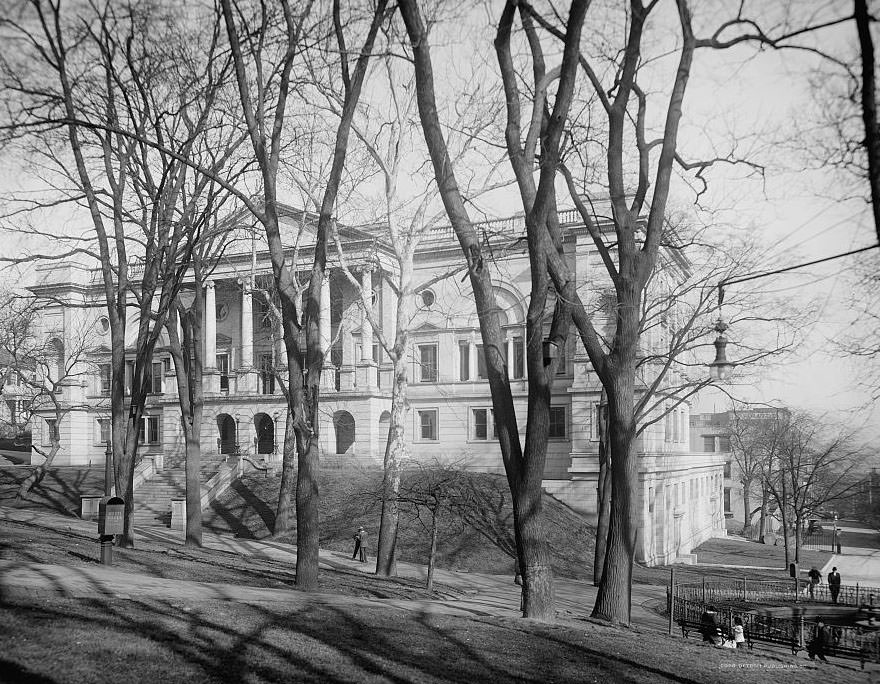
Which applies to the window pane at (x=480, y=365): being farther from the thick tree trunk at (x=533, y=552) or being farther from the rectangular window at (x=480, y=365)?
the thick tree trunk at (x=533, y=552)

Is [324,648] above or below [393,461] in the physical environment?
below

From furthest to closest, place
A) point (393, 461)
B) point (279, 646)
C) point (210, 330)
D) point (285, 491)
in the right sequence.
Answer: point (210, 330)
point (285, 491)
point (393, 461)
point (279, 646)

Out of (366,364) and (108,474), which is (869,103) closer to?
(108,474)

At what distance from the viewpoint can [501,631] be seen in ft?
38.8

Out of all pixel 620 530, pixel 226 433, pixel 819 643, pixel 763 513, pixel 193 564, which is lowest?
pixel 763 513

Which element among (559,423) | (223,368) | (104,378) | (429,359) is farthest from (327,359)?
(104,378)

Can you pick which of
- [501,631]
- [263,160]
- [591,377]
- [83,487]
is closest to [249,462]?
[83,487]

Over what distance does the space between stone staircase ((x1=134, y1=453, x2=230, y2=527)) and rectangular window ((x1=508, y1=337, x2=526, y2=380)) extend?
17.2 meters

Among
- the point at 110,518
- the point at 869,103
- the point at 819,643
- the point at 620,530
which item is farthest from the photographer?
the point at 110,518

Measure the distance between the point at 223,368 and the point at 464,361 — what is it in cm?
1754

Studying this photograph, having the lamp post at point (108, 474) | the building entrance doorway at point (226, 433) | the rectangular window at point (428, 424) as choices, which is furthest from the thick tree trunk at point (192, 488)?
the building entrance doorway at point (226, 433)

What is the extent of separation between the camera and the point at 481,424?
46.0m

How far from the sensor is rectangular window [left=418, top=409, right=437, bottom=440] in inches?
1860

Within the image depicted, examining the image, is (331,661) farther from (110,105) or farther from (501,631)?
(110,105)
